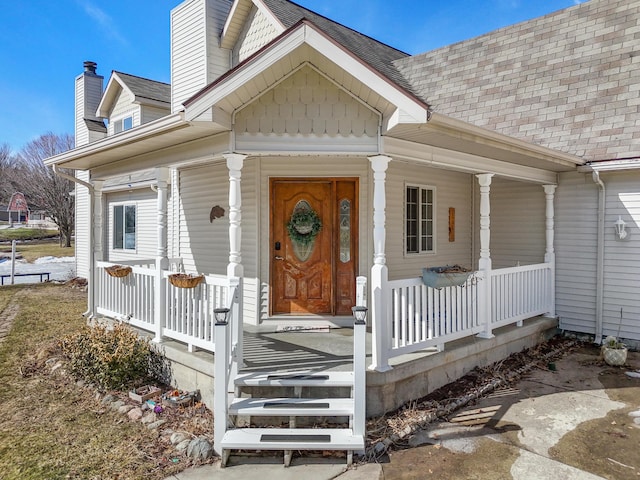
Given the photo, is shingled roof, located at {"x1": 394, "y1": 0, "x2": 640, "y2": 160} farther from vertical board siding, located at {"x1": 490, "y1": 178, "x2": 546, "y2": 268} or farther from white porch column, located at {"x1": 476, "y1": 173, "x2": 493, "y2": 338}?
white porch column, located at {"x1": 476, "y1": 173, "x2": 493, "y2": 338}

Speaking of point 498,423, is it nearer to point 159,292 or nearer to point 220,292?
point 220,292

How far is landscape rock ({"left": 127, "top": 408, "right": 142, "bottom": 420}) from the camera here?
428cm

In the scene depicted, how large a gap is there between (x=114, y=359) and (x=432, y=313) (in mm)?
3805

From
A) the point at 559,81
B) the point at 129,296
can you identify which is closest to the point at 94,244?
the point at 129,296

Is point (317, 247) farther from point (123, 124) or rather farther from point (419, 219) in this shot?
point (123, 124)

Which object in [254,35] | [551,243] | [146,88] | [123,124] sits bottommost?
[551,243]

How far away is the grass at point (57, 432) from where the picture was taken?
3.37m

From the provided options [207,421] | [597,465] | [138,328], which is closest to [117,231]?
[138,328]

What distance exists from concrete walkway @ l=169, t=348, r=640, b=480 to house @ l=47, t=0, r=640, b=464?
1.55ft

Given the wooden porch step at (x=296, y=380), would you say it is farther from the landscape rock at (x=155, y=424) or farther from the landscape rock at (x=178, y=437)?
the landscape rock at (x=155, y=424)

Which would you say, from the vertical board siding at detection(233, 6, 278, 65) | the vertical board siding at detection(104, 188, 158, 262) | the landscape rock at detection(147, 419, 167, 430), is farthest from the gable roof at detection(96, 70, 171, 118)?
the landscape rock at detection(147, 419, 167, 430)

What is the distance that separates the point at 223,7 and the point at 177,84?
1.84 meters

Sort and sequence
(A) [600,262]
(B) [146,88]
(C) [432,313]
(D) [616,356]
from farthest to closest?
1. (B) [146,88]
2. (A) [600,262]
3. (D) [616,356]
4. (C) [432,313]

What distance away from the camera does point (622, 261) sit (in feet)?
21.7
